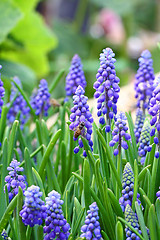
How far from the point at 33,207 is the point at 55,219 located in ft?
0.19

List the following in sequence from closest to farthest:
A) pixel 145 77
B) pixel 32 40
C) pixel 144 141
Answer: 1. pixel 144 141
2. pixel 145 77
3. pixel 32 40

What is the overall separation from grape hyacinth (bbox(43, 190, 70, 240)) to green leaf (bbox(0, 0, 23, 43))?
5.87 feet

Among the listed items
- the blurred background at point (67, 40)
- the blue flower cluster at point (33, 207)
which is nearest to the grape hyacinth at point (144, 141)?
the blue flower cluster at point (33, 207)

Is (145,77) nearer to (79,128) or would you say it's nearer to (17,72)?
(79,128)

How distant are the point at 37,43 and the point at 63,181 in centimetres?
269

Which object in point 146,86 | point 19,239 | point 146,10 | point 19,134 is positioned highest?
point 146,10

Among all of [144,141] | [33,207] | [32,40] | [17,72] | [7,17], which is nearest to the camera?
[33,207]

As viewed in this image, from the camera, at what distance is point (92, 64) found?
4.52m

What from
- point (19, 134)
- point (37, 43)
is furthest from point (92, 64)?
point (19, 134)

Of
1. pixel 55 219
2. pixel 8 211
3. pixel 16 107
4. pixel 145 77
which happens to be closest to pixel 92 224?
pixel 55 219

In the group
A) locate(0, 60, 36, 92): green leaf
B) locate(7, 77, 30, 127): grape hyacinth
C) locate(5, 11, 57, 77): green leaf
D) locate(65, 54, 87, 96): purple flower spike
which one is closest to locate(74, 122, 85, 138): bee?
locate(65, 54, 87, 96): purple flower spike

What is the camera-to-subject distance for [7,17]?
8.80 feet

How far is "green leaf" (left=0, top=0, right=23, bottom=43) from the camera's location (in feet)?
8.40

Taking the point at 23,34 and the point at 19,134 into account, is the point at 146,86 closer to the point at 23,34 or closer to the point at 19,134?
the point at 19,134
